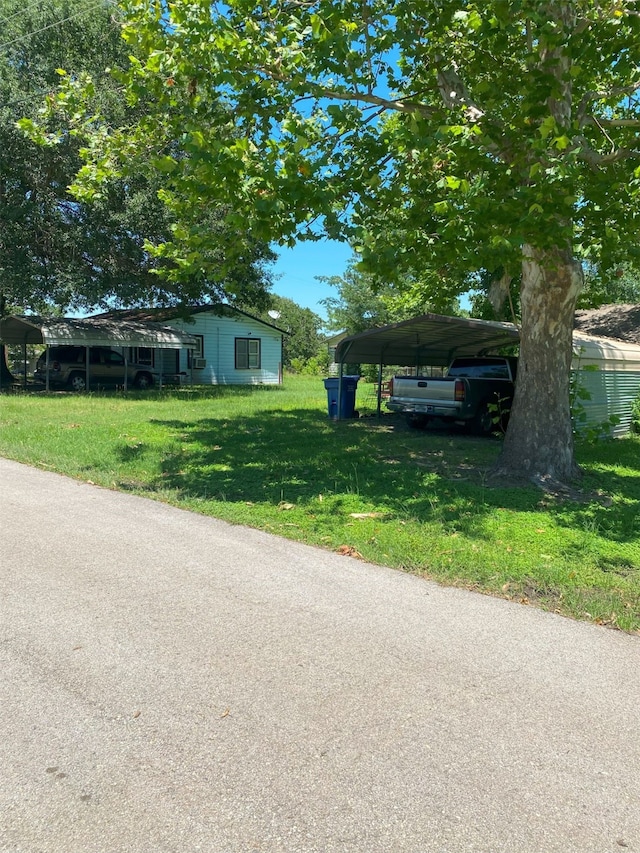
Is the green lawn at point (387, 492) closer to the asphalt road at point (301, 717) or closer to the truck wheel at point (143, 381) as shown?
the asphalt road at point (301, 717)

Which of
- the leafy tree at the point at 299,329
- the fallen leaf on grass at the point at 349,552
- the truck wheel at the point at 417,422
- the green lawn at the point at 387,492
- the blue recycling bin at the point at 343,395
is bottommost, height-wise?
the fallen leaf on grass at the point at 349,552

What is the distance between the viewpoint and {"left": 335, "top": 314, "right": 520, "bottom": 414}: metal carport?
12.5 m

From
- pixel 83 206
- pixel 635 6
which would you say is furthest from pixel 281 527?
pixel 83 206

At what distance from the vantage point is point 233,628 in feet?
12.9

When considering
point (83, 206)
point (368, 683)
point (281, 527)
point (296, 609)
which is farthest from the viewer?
point (83, 206)

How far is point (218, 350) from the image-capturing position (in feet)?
101

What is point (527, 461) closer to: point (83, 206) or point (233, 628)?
point (233, 628)

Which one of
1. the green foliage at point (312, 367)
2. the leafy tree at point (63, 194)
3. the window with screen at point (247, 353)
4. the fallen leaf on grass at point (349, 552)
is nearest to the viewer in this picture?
the fallen leaf on grass at point (349, 552)

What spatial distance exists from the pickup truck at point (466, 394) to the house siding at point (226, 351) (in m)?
17.3

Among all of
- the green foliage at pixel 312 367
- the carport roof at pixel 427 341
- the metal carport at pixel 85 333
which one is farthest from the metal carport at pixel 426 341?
the green foliage at pixel 312 367

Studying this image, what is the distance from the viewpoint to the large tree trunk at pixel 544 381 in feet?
27.5

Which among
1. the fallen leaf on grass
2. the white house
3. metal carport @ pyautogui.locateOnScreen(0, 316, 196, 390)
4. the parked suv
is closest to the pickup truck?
the fallen leaf on grass

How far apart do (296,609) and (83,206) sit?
2043 cm

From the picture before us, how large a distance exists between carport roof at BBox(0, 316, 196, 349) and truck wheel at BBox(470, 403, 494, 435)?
46.0 ft
